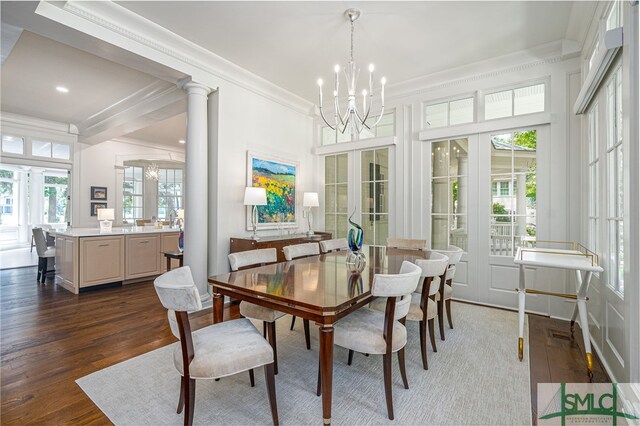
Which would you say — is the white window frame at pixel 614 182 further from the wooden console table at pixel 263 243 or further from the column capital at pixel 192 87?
the column capital at pixel 192 87

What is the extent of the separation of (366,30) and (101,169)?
7.33m

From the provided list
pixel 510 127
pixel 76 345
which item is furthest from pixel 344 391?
pixel 510 127

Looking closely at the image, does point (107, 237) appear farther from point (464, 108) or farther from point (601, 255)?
point (601, 255)

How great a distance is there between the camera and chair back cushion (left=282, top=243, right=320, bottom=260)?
9.00ft

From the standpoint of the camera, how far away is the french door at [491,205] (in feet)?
11.4

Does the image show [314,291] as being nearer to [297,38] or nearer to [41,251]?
[297,38]

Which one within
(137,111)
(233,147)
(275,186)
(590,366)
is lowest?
(590,366)

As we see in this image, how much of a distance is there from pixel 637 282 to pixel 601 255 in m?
0.98

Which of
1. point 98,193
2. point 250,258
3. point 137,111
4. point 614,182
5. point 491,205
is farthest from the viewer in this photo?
point 98,193

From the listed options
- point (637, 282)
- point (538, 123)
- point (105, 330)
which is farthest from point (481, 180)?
point (105, 330)

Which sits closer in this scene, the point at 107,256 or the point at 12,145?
the point at 107,256

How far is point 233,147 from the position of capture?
156 inches

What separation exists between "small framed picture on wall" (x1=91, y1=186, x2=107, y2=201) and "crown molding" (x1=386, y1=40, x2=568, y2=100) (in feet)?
23.5

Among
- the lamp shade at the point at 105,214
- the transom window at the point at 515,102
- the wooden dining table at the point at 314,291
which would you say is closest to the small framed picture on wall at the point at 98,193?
the lamp shade at the point at 105,214
